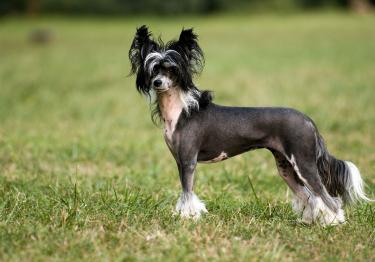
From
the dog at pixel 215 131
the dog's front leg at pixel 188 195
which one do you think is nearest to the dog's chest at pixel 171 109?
the dog at pixel 215 131

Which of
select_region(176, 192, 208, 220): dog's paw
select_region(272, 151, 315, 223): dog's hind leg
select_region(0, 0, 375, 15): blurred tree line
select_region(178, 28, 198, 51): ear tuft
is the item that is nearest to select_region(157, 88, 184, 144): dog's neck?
select_region(178, 28, 198, 51): ear tuft

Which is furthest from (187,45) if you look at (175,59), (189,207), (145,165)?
(145,165)

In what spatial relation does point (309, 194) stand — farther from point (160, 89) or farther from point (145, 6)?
point (145, 6)

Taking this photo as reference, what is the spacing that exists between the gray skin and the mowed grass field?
46cm

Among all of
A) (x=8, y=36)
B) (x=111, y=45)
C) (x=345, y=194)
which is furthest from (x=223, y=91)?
(x=8, y=36)

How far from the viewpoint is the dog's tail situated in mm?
3260

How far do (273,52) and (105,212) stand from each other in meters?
16.3

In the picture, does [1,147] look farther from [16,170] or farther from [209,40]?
[209,40]

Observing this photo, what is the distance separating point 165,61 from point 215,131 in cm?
70

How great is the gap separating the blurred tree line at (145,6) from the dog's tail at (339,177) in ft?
110

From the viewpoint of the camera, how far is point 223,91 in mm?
10867

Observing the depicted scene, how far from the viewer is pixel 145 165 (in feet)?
19.3

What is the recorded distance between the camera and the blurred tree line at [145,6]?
115 ft

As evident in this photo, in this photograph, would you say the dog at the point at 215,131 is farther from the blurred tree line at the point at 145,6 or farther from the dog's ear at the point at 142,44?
the blurred tree line at the point at 145,6
